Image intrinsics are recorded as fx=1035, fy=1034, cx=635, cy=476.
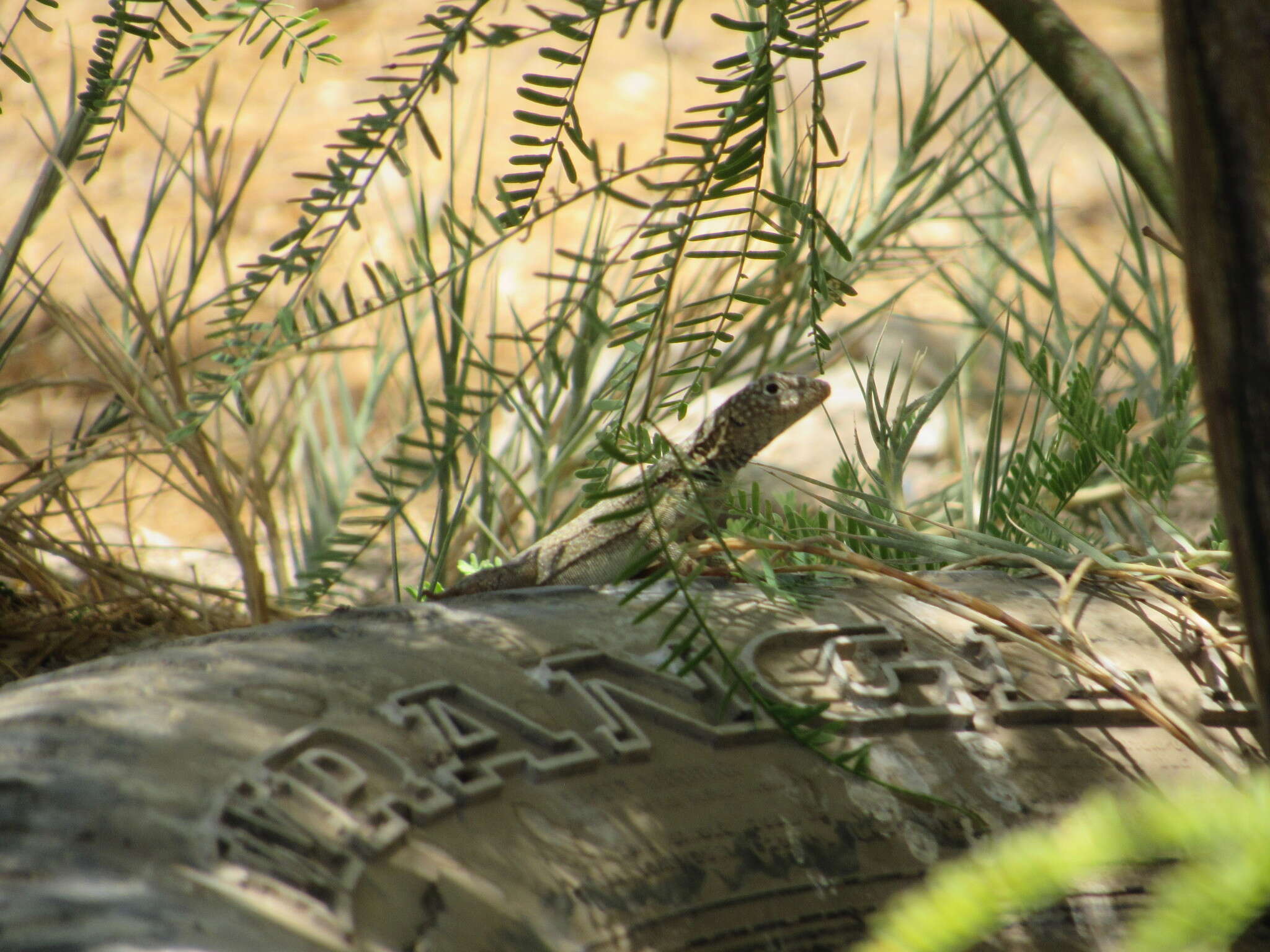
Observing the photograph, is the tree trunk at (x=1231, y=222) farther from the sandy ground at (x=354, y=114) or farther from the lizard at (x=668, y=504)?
the sandy ground at (x=354, y=114)

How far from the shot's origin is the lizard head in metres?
1.78

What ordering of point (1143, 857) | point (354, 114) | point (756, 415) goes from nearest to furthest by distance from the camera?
1. point (1143, 857)
2. point (756, 415)
3. point (354, 114)

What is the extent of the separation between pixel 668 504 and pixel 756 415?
22cm

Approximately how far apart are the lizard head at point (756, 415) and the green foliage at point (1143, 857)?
1247 millimetres

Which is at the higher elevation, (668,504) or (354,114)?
(354,114)

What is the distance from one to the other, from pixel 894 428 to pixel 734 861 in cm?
76

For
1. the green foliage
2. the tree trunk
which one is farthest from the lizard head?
the green foliage

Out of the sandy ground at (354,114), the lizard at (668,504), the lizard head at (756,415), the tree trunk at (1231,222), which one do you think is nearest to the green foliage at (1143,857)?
the tree trunk at (1231,222)

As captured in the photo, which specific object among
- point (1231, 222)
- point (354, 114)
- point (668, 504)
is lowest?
point (668, 504)

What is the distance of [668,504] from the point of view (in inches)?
71.6

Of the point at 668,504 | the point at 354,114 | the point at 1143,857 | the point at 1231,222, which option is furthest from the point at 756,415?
the point at 354,114

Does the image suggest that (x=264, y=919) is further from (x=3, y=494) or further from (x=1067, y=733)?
(x=3, y=494)

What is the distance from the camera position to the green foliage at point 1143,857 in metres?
0.49

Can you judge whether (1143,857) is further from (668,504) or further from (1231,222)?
(668,504)
